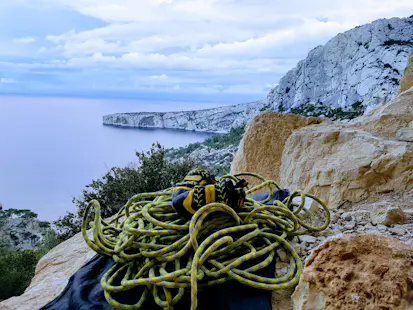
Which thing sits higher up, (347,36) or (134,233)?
(347,36)

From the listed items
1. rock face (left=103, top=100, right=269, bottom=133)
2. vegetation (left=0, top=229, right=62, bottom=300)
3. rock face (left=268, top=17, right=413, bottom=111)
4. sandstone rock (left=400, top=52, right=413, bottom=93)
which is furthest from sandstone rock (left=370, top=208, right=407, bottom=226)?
rock face (left=103, top=100, right=269, bottom=133)

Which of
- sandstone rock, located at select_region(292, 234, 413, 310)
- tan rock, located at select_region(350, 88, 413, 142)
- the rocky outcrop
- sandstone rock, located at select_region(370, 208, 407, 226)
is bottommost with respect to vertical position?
the rocky outcrop

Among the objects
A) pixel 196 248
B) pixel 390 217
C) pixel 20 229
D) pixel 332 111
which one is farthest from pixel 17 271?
pixel 332 111

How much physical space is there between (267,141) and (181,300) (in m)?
3.58

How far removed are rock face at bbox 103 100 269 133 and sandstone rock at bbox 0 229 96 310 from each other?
2751 centimetres

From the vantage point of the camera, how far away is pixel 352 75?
23297 millimetres

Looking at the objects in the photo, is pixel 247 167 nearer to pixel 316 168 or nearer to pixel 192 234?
pixel 316 168

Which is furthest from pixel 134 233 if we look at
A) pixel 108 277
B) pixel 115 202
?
pixel 115 202

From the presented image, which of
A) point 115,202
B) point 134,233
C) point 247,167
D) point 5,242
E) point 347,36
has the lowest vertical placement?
point 5,242

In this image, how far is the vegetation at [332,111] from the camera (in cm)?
1866

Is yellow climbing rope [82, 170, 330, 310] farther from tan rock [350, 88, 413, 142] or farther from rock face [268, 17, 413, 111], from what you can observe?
rock face [268, 17, 413, 111]

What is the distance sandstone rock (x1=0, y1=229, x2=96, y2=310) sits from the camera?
2398 mm

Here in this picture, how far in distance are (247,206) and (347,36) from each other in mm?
27277

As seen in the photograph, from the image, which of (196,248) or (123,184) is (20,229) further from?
(196,248)
